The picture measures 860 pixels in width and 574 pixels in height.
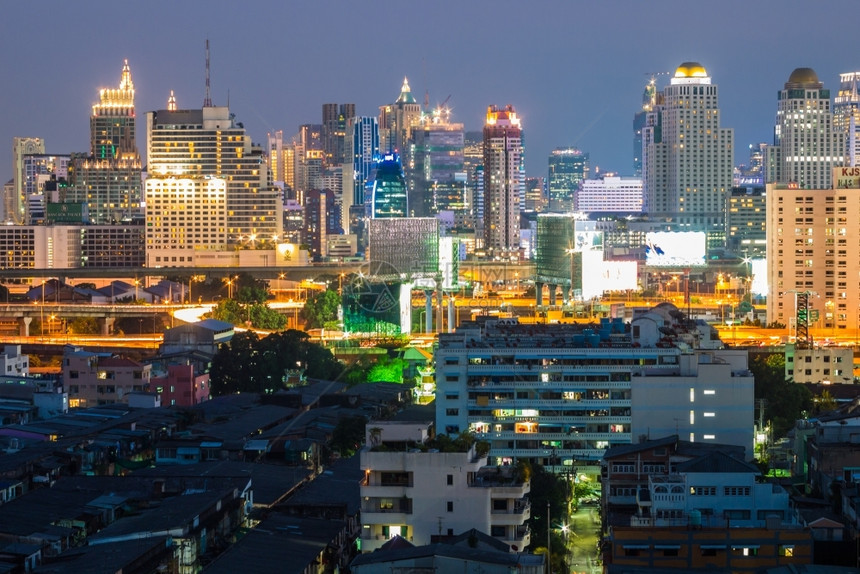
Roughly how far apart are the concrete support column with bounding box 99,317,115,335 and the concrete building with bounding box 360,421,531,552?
168 ft

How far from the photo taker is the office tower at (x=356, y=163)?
15438 cm

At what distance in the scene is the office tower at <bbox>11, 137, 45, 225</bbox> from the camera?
14375 cm

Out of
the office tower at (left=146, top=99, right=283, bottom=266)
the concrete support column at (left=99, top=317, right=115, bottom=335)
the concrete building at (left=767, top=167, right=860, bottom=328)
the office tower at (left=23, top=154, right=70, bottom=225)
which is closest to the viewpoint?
the concrete building at (left=767, top=167, right=860, bottom=328)

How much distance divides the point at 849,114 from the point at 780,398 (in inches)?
4278

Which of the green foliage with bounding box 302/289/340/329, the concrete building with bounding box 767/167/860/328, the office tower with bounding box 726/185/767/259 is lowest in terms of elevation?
the green foliage with bounding box 302/289/340/329

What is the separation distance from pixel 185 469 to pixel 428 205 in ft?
409

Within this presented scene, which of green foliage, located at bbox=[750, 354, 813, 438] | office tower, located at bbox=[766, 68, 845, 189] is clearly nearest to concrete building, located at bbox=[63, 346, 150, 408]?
green foliage, located at bbox=[750, 354, 813, 438]

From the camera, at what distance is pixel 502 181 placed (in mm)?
131875

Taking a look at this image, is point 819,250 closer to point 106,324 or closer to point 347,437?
point 106,324

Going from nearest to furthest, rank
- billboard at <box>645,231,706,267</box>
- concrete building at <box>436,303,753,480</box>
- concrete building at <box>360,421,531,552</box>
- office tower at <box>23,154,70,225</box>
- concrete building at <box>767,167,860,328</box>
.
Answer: concrete building at <box>360,421,531,552</box>, concrete building at <box>436,303,753,480</box>, concrete building at <box>767,167,860,328</box>, billboard at <box>645,231,706,267</box>, office tower at <box>23,154,70,225</box>

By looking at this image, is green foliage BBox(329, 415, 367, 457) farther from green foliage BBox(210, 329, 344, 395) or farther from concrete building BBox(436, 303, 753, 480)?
green foliage BBox(210, 329, 344, 395)

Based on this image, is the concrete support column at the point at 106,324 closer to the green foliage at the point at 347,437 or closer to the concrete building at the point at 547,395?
the green foliage at the point at 347,437

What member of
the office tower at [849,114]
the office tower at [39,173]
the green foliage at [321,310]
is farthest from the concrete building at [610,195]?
the green foliage at [321,310]

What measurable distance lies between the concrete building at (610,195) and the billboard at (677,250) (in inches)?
2898
